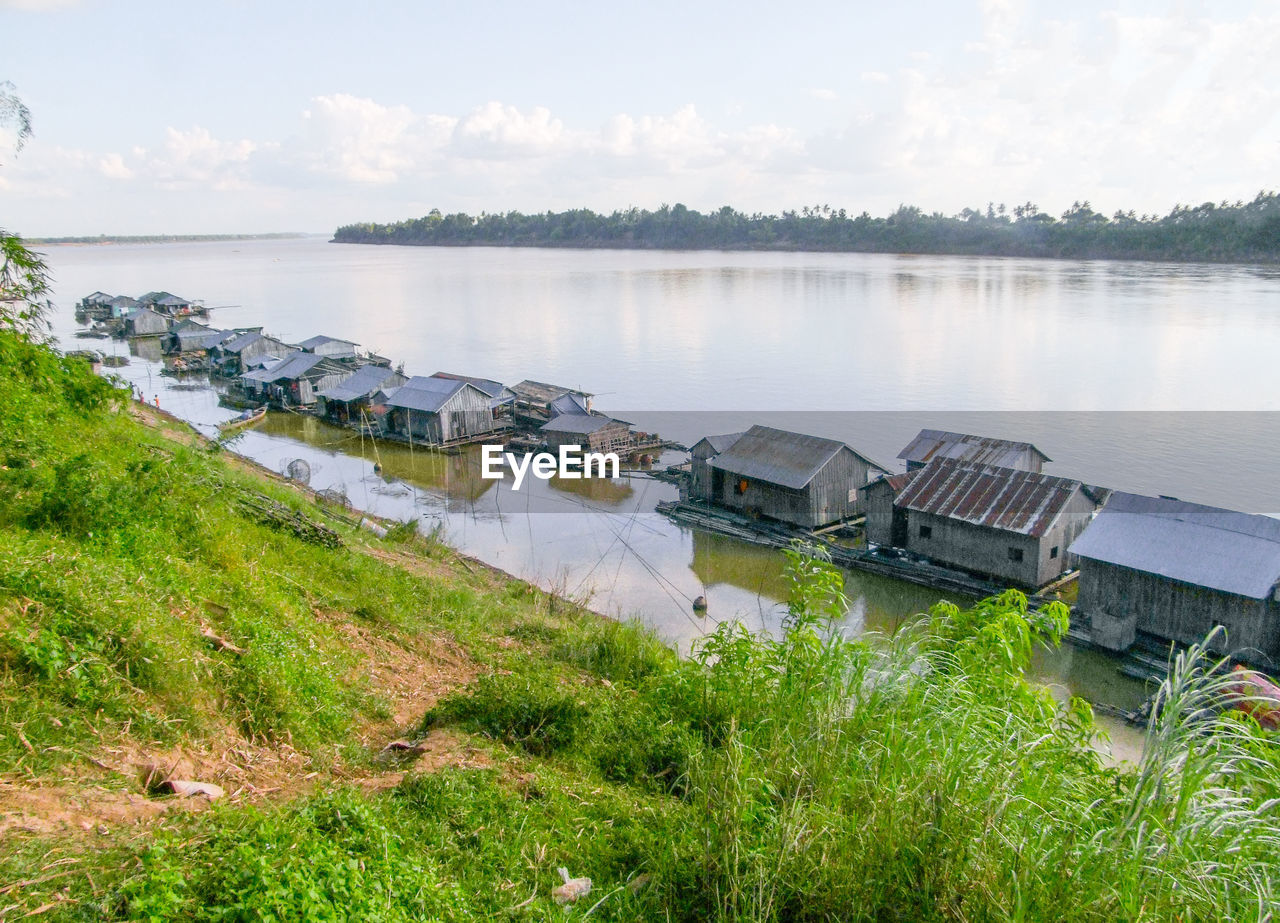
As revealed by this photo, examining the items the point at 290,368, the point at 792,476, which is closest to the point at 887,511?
the point at 792,476

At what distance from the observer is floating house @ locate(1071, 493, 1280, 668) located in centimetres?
1120

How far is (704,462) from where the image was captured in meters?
18.9

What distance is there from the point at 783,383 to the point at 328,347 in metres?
18.5

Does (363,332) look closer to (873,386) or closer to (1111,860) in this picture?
(873,386)

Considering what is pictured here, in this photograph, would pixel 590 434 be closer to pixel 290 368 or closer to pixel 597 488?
pixel 597 488

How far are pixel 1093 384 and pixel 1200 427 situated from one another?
5.59m

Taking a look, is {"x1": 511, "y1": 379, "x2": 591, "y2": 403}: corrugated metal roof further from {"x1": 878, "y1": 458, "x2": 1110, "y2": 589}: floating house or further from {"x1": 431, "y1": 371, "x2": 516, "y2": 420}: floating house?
{"x1": 878, "y1": 458, "x2": 1110, "y2": 589}: floating house

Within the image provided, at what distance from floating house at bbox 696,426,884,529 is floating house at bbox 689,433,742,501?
0.32 metres

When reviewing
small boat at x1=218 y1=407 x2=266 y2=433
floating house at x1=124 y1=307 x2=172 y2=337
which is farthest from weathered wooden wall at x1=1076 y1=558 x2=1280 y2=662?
floating house at x1=124 y1=307 x2=172 y2=337

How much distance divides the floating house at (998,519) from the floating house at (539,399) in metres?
12.8

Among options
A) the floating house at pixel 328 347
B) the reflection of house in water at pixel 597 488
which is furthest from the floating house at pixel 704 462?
the floating house at pixel 328 347

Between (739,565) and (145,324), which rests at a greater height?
(145,324)

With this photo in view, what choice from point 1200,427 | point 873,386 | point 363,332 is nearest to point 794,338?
point 873,386

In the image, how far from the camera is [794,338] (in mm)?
42688
